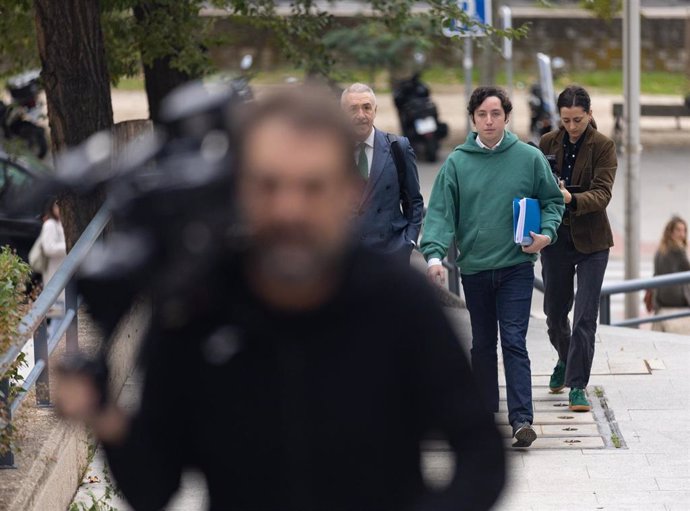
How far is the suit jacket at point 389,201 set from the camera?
22.2ft

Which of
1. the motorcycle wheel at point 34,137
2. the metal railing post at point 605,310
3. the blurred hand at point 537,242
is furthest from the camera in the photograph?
the motorcycle wheel at point 34,137

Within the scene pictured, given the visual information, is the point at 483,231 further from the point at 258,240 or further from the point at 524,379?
the point at 258,240

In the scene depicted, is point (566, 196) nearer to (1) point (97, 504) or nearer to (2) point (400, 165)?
(2) point (400, 165)

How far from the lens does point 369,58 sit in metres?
26.2

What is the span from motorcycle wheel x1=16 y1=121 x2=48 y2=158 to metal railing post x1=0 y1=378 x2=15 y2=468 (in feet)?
52.9

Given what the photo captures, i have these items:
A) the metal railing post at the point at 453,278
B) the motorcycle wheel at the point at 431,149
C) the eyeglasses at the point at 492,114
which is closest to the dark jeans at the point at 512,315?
→ the eyeglasses at the point at 492,114

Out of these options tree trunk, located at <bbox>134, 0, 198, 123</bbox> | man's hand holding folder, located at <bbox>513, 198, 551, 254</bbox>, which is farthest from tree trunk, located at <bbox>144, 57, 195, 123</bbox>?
man's hand holding folder, located at <bbox>513, 198, 551, 254</bbox>

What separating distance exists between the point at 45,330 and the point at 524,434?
2.23m

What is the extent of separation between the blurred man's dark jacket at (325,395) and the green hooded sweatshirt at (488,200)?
4082mm

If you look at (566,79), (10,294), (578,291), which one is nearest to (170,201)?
(10,294)

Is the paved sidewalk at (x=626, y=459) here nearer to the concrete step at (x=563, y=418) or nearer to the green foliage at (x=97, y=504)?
the green foliage at (x=97, y=504)

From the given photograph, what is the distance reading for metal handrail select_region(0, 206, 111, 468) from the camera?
521cm

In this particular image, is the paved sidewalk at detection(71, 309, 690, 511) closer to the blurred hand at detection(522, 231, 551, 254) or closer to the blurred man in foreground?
the blurred hand at detection(522, 231, 551, 254)

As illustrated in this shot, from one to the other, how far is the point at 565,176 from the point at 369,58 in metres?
19.1
